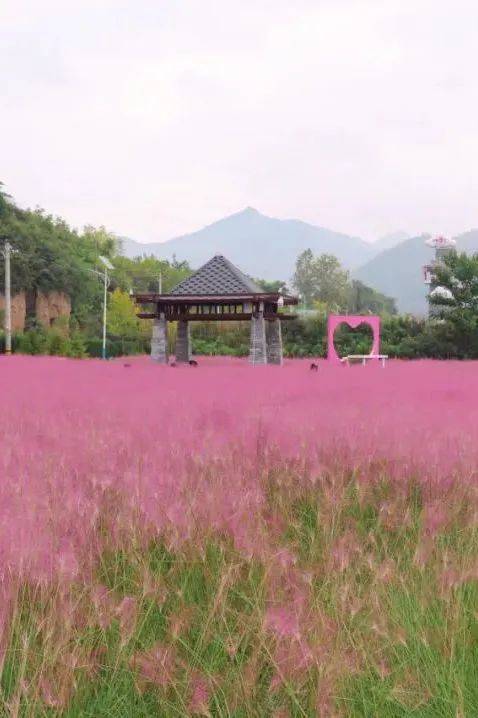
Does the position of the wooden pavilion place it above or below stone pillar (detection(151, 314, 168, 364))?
above

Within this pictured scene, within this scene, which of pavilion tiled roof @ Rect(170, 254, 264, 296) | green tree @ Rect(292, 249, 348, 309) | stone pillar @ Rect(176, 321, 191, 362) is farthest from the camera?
green tree @ Rect(292, 249, 348, 309)

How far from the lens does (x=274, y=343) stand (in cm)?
2286

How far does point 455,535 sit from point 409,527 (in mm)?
221

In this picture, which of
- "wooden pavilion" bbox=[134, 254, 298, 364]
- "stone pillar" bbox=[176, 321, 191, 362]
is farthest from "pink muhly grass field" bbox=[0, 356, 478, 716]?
"stone pillar" bbox=[176, 321, 191, 362]

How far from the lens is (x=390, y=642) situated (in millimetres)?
2191

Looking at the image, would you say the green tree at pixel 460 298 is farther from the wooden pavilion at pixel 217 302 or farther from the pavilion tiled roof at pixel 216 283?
the pavilion tiled roof at pixel 216 283

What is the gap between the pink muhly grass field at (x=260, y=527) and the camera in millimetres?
2080

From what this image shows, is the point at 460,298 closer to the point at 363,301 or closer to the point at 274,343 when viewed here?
the point at 274,343

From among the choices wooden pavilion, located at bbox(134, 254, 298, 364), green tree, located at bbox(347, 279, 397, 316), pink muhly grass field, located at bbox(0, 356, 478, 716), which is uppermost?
green tree, located at bbox(347, 279, 397, 316)

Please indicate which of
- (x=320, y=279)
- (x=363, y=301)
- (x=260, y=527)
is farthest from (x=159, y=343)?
(x=363, y=301)

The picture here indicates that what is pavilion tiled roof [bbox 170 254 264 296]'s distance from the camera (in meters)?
20.5

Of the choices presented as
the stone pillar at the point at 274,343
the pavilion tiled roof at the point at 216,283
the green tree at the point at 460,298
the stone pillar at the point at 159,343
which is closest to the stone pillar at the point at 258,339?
the pavilion tiled roof at the point at 216,283

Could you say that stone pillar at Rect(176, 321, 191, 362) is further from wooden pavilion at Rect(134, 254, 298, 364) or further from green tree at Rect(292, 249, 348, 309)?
green tree at Rect(292, 249, 348, 309)

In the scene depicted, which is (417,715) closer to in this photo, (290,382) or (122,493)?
(122,493)
